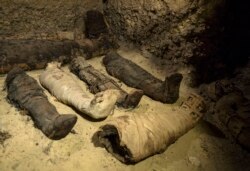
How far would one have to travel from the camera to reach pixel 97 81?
2391 millimetres

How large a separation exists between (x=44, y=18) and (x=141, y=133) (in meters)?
1.64

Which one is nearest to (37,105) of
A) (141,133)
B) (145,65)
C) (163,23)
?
(141,133)

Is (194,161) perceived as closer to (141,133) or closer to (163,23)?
(141,133)

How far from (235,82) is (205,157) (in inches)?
41.7

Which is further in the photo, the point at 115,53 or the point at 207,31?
the point at 115,53

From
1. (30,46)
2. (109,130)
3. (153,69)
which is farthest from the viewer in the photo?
(153,69)

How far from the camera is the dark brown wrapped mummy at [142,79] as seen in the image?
7.60 feet

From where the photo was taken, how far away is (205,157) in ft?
6.54

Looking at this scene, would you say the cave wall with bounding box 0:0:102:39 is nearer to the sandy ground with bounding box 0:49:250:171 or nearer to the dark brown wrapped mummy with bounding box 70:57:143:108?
the dark brown wrapped mummy with bounding box 70:57:143:108

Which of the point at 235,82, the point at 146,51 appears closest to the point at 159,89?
the point at 146,51

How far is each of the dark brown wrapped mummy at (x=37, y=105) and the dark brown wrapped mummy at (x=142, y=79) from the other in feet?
2.39

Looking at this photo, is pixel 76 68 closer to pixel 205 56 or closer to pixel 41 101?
pixel 41 101

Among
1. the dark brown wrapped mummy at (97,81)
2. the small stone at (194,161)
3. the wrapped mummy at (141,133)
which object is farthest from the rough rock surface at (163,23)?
the small stone at (194,161)

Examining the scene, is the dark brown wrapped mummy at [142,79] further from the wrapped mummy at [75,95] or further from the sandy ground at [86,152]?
the wrapped mummy at [75,95]
